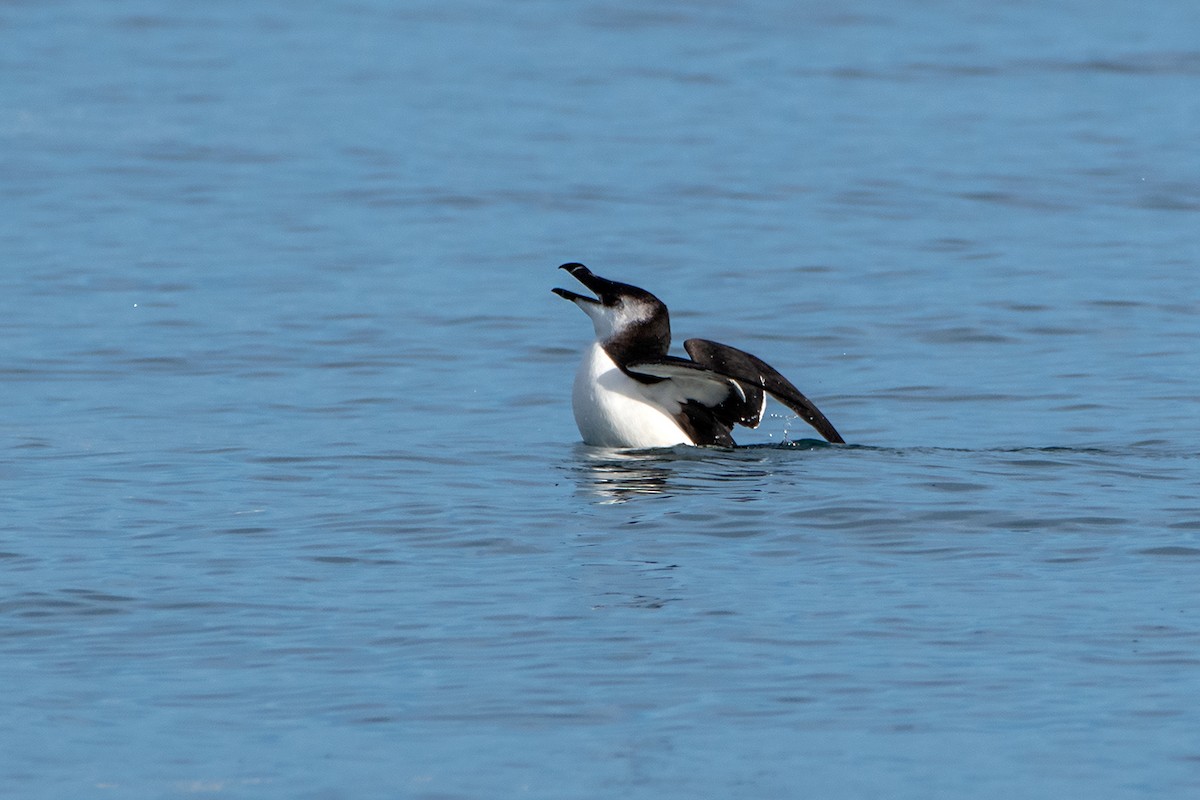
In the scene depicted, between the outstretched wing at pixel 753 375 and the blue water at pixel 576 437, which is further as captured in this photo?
the outstretched wing at pixel 753 375

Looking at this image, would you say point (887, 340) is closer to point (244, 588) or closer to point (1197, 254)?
point (1197, 254)

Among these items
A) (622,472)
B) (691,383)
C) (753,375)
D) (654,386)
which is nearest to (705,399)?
(691,383)

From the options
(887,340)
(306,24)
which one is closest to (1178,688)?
(887,340)

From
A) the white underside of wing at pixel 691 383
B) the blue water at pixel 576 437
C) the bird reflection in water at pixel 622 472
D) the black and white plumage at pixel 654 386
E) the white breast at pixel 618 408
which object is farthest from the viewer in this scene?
the white breast at pixel 618 408

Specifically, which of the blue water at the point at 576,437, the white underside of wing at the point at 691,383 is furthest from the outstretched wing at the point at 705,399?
the blue water at the point at 576,437

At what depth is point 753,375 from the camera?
11.3m

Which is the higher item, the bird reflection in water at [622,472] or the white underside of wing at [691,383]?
the white underside of wing at [691,383]

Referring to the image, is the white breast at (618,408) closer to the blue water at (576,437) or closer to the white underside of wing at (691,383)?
the white underside of wing at (691,383)

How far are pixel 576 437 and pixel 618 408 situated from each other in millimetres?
1158

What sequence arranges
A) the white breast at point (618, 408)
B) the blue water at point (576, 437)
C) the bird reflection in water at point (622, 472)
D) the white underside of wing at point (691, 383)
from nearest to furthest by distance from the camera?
the blue water at point (576, 437) < the bird reflection in water at point (622, 472) < the white underside of wing at point (691, 383) < the white breast at point (618, 408)

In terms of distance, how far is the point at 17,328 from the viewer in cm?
1556

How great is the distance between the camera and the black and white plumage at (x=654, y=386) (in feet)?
37.2

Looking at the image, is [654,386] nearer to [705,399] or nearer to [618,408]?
[618,408]

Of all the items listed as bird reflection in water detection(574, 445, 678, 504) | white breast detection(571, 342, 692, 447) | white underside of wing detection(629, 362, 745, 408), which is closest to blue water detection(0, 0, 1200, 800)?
bird reflection in water detection(574, 445, 678, 504)
